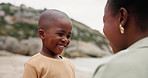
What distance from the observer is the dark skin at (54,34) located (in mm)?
2746

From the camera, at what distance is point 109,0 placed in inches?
59.7

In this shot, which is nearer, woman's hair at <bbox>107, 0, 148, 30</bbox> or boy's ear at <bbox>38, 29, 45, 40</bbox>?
woman's hair at <bbox>107, 0, 148, 30</bbox>

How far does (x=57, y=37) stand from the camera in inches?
108

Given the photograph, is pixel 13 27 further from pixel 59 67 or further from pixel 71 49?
pixel 59 67

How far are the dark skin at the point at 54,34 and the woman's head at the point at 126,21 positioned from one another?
48.3 inches

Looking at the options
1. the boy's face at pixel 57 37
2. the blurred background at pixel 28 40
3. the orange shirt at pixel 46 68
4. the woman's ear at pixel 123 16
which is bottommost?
the blurred background at pixel 28 40

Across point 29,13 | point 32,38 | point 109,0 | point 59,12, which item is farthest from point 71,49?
point 109,0

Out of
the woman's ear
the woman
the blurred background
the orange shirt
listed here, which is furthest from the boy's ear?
the blurred background

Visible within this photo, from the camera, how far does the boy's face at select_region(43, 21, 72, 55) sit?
9.00 feet

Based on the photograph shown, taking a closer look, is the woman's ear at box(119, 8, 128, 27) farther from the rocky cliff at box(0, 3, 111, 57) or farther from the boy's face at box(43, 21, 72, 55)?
the rocky cliff at box(0, 3, 111, 57)

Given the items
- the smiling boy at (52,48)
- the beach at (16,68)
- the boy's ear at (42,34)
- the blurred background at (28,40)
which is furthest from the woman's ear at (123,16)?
the blurred background at (28,40)

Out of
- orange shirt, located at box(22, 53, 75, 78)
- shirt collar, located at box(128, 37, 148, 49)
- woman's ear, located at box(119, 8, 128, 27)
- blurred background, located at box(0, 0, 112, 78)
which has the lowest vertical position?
blurred background, located at box(0, 0, 112, 78)

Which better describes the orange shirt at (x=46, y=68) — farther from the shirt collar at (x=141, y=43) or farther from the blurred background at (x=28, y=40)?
the blurred background at (x=28, y=40)

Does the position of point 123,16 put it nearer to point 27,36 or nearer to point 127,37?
point 127,37
